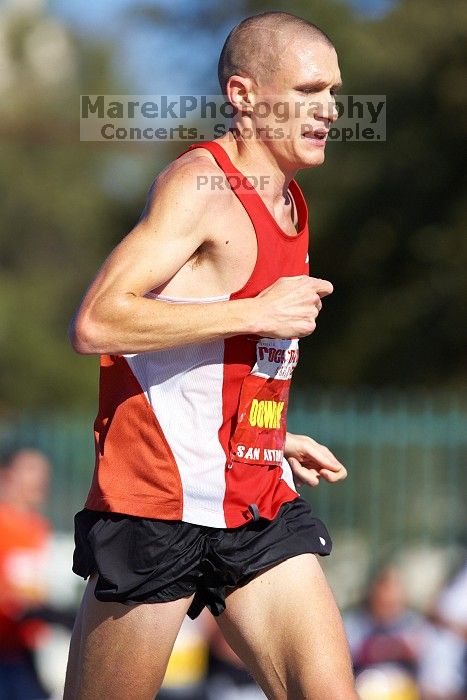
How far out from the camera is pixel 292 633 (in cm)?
347

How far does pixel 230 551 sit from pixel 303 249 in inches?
36.7

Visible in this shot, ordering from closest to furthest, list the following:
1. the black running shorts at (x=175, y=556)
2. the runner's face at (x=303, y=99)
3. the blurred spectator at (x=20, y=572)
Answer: the black running shorts at (x=175, y=556) < the runner's face at (x=303, y=99) < the blurred spectator at (x=20, y=572)

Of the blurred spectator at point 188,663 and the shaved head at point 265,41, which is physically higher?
the shaved head at point 265,41

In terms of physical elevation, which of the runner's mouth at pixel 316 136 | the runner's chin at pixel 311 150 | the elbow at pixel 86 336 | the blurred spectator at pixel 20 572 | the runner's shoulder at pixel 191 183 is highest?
the runner's mouth at pixel 316 136

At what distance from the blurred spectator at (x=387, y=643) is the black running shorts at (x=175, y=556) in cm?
408

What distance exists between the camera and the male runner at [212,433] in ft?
11.1

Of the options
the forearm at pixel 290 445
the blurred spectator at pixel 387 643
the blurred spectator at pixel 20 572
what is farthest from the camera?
the blurred spectator at pixel 387 643

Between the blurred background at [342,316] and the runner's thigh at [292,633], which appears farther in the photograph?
the blurred background at [342,316]

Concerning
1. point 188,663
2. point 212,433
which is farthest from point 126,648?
point 188,663

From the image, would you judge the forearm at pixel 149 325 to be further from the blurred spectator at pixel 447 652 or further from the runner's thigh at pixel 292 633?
the blurred spectator at pixel 447 652

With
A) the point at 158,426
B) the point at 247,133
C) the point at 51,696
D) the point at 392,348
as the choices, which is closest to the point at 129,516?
the point at 158,426

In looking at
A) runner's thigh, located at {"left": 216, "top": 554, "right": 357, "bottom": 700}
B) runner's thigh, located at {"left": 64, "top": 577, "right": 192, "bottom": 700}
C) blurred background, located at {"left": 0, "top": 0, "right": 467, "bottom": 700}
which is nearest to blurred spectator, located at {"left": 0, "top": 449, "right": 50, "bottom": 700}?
blurred background, located at {"left": 0, "top": 0, "right": 467, "bottom": 700}

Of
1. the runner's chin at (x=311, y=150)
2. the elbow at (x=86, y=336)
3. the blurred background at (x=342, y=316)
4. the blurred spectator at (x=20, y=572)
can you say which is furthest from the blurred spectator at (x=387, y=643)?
the elbow at (x=86, y=336)

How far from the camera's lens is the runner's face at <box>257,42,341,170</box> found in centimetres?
363
